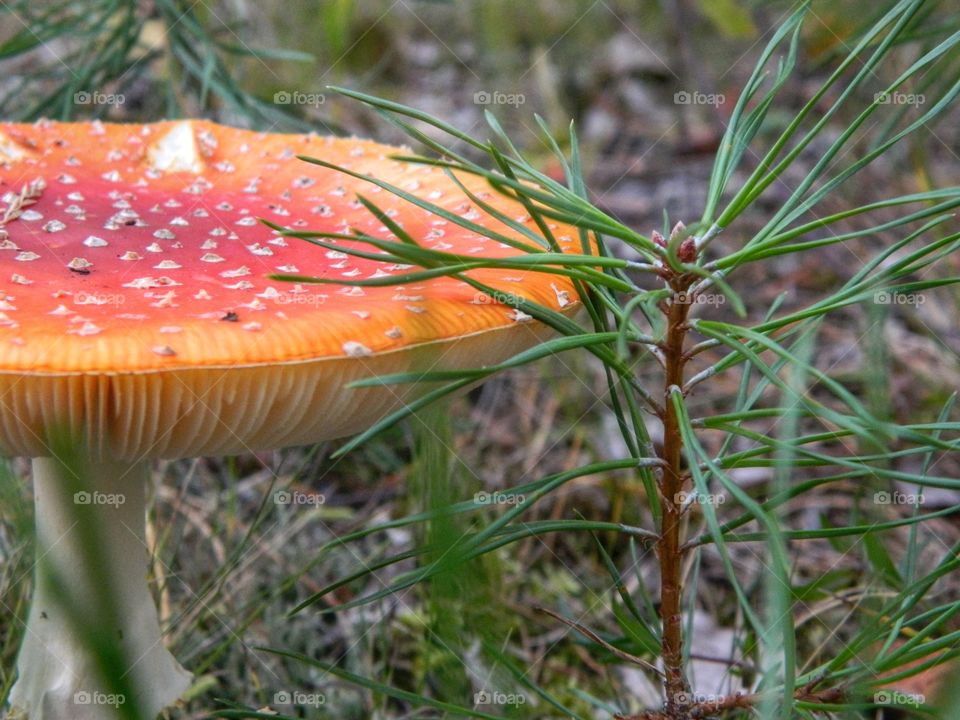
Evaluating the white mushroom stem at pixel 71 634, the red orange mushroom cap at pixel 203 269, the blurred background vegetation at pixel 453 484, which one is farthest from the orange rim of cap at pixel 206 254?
the white mushroom stem at pixel 71 634

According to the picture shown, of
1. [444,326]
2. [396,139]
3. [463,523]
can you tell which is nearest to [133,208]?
[444,326]

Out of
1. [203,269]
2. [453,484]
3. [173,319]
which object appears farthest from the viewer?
[453,484]

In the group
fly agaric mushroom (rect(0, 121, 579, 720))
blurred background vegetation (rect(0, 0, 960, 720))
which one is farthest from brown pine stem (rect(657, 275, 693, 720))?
fly agaric mushroom (rect(0, 121, 579, 720))

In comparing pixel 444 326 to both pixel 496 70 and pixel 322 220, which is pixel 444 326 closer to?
pixel 322 220

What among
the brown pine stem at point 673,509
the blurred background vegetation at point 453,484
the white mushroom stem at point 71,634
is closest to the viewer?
the brown pine stem at point 673,509

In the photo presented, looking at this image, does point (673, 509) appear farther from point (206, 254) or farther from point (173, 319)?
point (206, 254)

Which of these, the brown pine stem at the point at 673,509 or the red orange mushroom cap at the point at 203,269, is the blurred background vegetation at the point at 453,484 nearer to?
the brown pine stem at the point at 673,509

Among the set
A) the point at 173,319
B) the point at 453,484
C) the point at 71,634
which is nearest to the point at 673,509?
the point at 453,484
